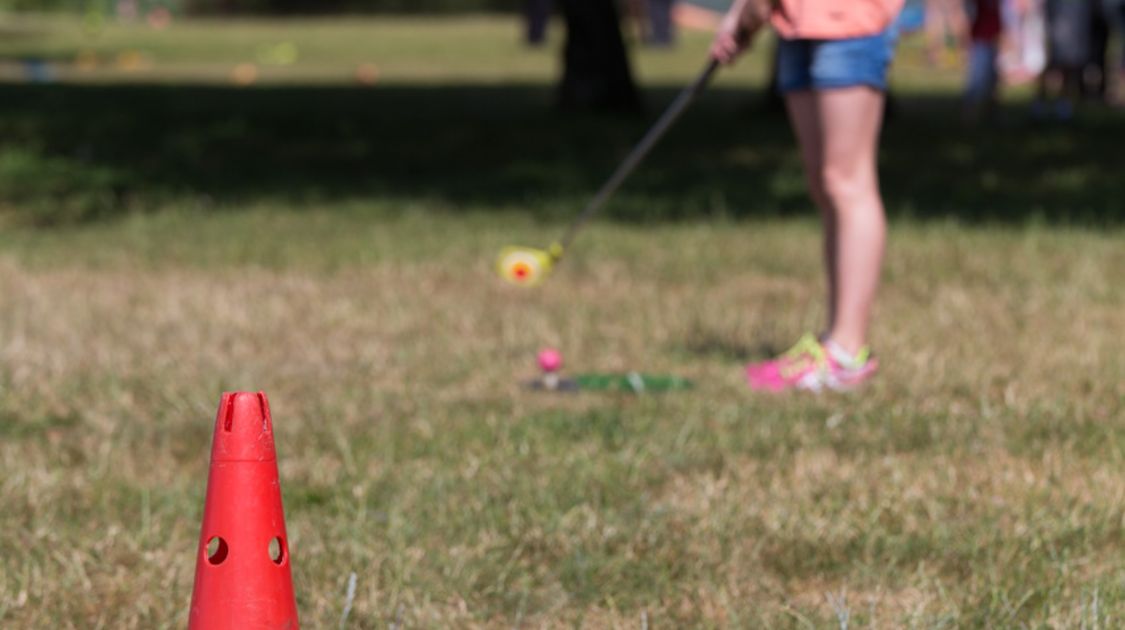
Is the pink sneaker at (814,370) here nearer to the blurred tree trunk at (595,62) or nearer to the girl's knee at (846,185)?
the girl's knee at (846,185)

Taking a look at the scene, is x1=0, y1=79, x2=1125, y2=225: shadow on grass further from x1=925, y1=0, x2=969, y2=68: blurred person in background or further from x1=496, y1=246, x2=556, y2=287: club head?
x1=925, y1=0, x2=969, y2=68: blurred person in background

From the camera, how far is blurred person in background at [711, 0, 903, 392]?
4812 millimetres

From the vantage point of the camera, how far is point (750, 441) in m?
4.29

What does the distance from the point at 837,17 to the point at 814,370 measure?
0.93 m

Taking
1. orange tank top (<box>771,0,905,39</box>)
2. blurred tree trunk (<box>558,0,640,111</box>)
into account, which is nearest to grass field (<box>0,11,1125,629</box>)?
orange tank top (<box>771,0,905,39</box>)

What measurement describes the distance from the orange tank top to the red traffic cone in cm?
263

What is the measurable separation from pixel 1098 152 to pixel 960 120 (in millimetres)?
3313

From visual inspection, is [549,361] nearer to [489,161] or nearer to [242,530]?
[242,530]

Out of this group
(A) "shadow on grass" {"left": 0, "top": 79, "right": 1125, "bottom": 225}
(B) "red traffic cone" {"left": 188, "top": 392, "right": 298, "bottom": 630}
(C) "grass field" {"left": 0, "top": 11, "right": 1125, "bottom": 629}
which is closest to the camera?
(B) "red traffic cone" {"left": 188, "top": 392, "right": 298, "bottom": 630}

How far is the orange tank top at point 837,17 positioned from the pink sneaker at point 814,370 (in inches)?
32.3

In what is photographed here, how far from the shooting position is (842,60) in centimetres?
482

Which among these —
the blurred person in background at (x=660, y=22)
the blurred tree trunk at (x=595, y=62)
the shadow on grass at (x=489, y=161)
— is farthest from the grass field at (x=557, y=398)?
the blurred person in background at (x=660, y=22)

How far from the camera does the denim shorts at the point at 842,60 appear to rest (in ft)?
15.8

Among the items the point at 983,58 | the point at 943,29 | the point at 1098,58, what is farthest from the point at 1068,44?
the point at 943,29
